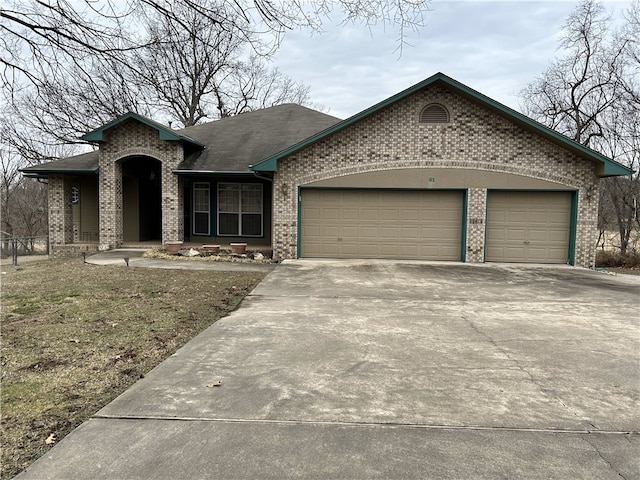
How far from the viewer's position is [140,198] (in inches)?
658

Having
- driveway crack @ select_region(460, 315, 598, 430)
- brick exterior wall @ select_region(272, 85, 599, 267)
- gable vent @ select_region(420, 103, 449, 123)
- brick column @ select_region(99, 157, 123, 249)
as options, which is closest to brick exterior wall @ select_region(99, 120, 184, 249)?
brick column @ select_region(99, 157, 123, 249)

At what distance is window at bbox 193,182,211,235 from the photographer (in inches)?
649

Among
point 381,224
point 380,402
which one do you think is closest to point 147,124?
point 381,224

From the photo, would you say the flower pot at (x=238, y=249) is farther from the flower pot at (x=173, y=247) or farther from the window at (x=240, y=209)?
the window at (x=240, y=209)

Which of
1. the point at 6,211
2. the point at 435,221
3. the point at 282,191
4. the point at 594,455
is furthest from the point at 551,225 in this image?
the point at 6,211

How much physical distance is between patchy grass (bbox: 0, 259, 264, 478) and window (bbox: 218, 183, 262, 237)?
19.0ft

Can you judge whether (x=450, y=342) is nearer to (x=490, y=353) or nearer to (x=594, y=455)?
(x=490, y=353)

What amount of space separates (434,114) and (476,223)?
351cm

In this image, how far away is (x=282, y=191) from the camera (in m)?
13.3

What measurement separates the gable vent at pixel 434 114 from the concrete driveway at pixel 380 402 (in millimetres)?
7527

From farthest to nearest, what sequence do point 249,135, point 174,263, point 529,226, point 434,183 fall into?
point 249,135 < point 529,226 < point 434,183 < point 174,263

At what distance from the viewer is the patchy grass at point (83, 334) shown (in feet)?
11.1

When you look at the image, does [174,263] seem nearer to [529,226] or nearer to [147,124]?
[147,124]

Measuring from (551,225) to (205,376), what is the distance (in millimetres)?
12235
